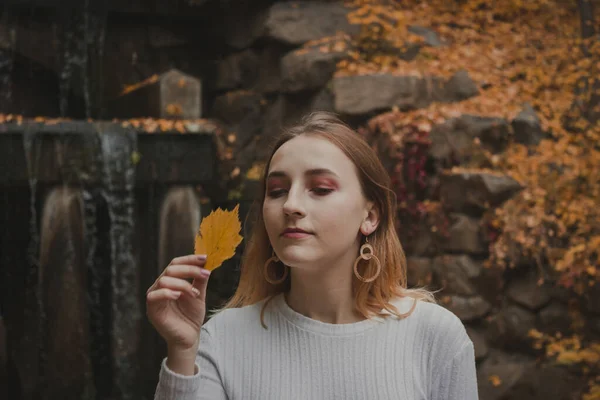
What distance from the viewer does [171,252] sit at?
6.16 meters

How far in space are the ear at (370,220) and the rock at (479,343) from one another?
3640 millimetres

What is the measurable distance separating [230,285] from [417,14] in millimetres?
3397

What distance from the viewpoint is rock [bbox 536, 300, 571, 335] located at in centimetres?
517

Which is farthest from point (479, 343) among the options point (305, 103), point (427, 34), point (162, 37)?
point (162, 37)

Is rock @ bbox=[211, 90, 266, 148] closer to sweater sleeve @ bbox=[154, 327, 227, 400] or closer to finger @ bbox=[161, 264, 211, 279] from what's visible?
sweater sleeve @ bbox=[154, 327, 227, 400]

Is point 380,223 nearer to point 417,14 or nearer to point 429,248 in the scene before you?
point 429,248

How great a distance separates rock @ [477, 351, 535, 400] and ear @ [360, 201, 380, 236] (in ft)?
11.9

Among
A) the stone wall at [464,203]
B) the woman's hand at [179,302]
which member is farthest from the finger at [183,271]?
the stone wall at [464,203]

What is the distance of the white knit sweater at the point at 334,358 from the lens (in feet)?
5.36

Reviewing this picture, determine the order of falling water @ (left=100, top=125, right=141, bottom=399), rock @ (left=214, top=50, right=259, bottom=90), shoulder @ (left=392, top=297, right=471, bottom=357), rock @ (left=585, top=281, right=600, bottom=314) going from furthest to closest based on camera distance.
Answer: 1. rock @ (left=214, top=50, right=259, bottom=90)
2. falling water @ (left=100, top=125, right=141, bottom=399)
3. rock @ (left=585, top=281, right=600, bottom=314)
4. shoulder @ (left=392, top=297, right=471, bottom=357)

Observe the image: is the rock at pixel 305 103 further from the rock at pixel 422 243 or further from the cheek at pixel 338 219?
the cheek at pixel 338 219

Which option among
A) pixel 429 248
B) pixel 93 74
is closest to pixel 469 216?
pixel 429 248

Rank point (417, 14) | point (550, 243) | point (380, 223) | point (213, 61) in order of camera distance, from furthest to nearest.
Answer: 1. point (213, 61)
2. point (417, 14)
3. point (550, 243)
4. point (380, 223)

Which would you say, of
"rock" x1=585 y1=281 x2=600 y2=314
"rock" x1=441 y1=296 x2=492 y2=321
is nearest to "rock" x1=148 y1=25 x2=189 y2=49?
"rock" x1=441 y1=296 x2=492 y2=321
